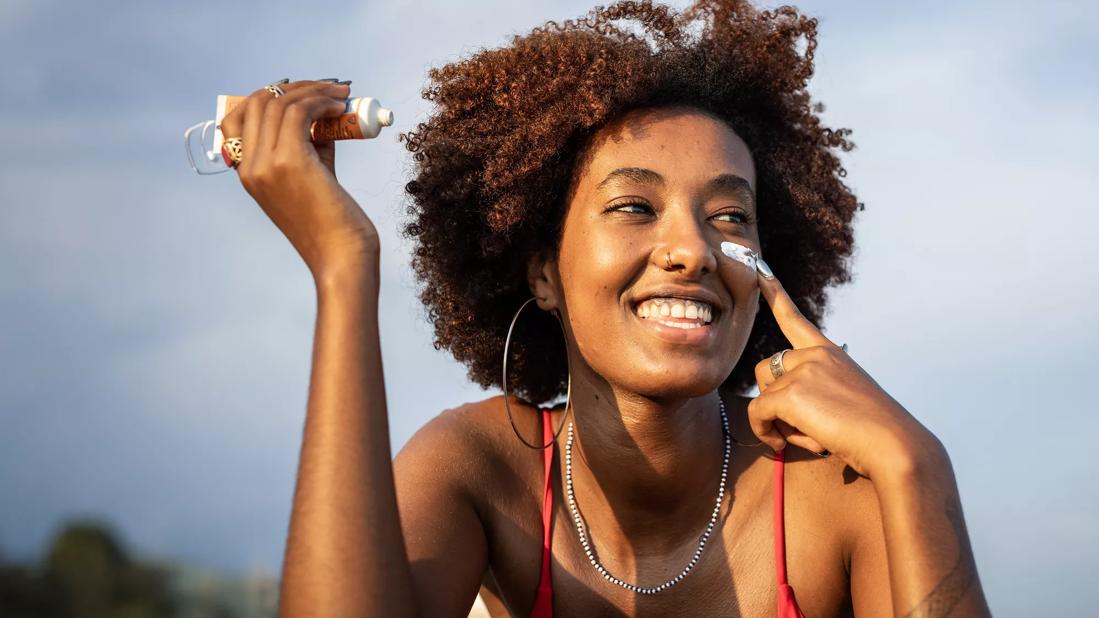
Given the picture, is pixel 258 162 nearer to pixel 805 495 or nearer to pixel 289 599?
pixel 289 599

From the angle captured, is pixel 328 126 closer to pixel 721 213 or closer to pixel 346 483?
pixel 346 483

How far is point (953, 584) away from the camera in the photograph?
357 centimetres

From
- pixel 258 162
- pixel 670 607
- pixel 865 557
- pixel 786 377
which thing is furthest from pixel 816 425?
pixel 258 162

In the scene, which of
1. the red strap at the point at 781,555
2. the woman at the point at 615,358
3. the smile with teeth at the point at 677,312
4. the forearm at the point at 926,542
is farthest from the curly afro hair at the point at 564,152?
the forearm at the point at 926,542

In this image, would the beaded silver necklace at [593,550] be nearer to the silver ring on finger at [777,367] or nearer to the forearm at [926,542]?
the silver ring on finger at [777,367]

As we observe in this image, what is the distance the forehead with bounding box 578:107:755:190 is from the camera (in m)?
4.33

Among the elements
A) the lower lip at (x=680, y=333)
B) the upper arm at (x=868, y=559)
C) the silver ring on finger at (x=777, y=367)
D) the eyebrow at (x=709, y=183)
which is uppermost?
the eyebrow at (x=709, y=183)

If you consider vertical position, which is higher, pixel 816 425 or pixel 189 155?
pixel 189 155

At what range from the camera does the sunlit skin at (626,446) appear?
3441mm

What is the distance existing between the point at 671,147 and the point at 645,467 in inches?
46.0

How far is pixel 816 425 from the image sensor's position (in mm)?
3859

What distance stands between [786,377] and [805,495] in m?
0.63

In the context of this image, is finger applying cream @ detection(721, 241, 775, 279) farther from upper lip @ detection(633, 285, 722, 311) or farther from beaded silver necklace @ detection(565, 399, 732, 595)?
beaded silver necklace @ detection(565, 399, 732, 595)

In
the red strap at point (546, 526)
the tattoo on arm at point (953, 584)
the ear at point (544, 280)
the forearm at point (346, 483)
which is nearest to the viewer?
the forearm at point (346, 483)
